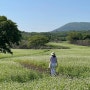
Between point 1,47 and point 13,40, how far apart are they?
275 centimetres

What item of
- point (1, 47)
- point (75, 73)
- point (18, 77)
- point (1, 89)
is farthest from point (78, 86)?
point (1, 47)

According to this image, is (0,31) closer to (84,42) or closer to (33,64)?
(33,64)

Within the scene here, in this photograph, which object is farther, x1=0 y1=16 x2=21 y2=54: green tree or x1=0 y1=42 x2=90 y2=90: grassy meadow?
x1=0 y1=16 x2=21 y2=54: green tree

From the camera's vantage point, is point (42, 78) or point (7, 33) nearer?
point (42, 78)

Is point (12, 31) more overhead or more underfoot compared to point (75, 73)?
more overhead

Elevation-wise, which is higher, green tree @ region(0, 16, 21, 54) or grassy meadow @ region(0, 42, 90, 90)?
green tree @ region(0, 16, 21, 54)

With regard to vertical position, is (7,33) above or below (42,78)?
above

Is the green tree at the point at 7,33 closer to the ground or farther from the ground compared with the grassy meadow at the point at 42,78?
farther from the ground

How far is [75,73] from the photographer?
3259 centimetres

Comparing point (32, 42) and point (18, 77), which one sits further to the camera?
point (32, 42)

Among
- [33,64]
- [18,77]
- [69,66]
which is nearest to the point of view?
[18,77]

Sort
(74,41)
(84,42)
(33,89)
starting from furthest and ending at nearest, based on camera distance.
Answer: (74,41) → (84,42) → (33,89)

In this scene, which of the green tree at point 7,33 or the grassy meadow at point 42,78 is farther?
the green tree at point 7,33

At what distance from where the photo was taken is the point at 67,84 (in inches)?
585
